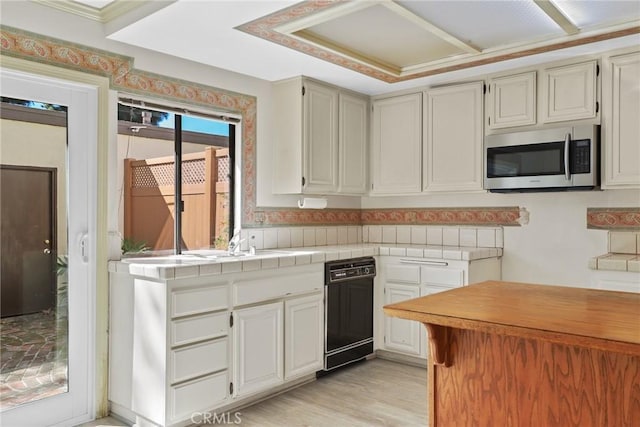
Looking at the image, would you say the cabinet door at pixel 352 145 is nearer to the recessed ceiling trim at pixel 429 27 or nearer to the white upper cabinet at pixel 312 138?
the white upper cabinet at pixel 312 138

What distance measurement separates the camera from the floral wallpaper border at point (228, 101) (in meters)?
2.76

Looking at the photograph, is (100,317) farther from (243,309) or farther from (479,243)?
(479,243)

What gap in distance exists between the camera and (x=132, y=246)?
10.9 ft

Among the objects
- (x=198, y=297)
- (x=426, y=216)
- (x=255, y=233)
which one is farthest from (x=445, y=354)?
(x=426, y=216)

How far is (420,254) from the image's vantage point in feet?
12.8

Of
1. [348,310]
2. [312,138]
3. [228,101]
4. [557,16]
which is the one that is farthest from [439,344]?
[228,101]

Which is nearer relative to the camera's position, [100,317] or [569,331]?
[569,331]

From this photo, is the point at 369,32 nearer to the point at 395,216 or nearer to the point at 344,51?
the point at 344,51

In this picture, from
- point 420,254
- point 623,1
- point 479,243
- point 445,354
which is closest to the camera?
point 445,354

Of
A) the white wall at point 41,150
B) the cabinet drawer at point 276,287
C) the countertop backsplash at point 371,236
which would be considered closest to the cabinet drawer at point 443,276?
the countertop backsplash at point 371,236

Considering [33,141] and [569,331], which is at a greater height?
[33,141]

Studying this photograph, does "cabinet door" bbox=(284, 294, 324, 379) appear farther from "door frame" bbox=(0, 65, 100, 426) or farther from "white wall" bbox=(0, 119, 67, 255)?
"white wall" bbox=(0, 119, 67, 255)

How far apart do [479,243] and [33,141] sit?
3.36 meters

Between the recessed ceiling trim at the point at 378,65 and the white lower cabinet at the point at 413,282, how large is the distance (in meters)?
1.48
